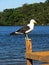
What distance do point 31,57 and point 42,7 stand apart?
388ft

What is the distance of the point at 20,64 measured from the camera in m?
18.7

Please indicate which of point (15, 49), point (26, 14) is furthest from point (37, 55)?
point (26, 14)

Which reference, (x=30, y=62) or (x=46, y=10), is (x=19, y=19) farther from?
(x=30, y=62)

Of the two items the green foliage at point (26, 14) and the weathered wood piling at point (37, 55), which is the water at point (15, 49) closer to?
the weathered wood piling at point (37, 55)

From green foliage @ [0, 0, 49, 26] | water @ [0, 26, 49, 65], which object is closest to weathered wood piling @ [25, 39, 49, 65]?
water @ [0, 26, 49, 65]

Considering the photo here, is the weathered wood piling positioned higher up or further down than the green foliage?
higher up

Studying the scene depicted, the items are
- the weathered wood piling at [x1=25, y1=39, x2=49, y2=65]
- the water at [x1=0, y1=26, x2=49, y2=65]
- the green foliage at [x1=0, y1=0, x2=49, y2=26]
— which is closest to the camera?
the weathered wood piling at [x1=25, y1=39, x2=49, y2=65]

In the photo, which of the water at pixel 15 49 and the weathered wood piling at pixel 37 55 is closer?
the weathered wood piling at pixel 37 55

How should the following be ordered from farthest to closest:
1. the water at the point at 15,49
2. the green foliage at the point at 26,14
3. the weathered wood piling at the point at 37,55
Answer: the green foliage at the point at 26,14 → the water at the point at 15,49 → the weathered wood piling at the point at 37,55

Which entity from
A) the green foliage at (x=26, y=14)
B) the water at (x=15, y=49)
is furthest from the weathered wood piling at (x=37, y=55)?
the green foliage at (x=26, y=14)

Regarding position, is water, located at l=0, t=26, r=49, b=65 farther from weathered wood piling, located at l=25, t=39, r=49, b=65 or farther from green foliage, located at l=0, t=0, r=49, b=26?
green foliage, located at l=0, t=0, r=49, b=26

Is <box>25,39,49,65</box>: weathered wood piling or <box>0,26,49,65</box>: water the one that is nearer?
<box>25,39,49,65</box>: weathered wood piling

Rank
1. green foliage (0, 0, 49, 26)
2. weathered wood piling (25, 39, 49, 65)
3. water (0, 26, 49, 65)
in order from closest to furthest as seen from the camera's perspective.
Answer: weathered wood piling (25, 39, 49, 65), water (0, 26, 49, 65), green foliage (0, 0, 49, 26)

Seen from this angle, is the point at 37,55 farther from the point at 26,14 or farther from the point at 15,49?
the point at 26,14
